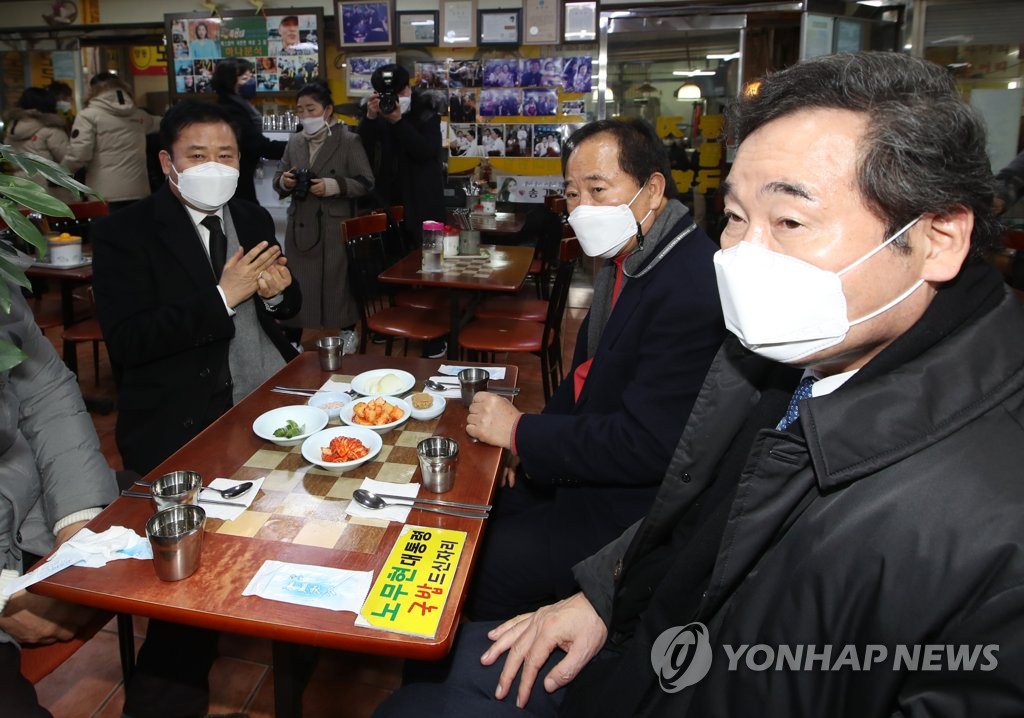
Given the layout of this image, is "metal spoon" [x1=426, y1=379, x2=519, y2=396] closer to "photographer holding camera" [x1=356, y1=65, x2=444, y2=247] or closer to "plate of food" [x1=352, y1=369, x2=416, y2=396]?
"plate of food" [x1=352, y1=369, x2=416, y2=396]

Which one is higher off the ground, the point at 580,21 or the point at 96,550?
the point at 580,21

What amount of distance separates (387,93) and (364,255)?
61.7 inches

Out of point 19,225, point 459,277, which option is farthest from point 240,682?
point 459,277

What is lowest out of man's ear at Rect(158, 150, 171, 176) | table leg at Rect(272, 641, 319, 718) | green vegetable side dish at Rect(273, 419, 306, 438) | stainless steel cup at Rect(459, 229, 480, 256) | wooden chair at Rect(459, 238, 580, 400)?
table leg at Rect(272, 641, 319, 718)

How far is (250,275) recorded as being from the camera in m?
2.04

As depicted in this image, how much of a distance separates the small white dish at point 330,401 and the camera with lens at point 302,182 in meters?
2.70

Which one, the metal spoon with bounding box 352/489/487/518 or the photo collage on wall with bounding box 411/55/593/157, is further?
the photo collage on wall with bounding box 411/55/593/157

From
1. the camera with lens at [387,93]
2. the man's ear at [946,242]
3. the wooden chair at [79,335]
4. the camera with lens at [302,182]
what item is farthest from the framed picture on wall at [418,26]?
the man's ear at [946,242]

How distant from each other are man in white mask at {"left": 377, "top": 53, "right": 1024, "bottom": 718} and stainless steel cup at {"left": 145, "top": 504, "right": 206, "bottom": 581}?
718 millimetres

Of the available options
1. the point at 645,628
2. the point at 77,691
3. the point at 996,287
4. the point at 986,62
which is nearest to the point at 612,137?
the point at 996,287

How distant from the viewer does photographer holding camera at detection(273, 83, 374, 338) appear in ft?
14.2

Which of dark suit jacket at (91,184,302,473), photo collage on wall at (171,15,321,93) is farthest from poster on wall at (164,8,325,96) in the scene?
dark suit jacket at (91,184,302,473)

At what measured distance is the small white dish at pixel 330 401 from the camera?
169cm

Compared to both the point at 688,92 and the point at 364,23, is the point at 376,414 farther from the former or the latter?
the point at 688,92
